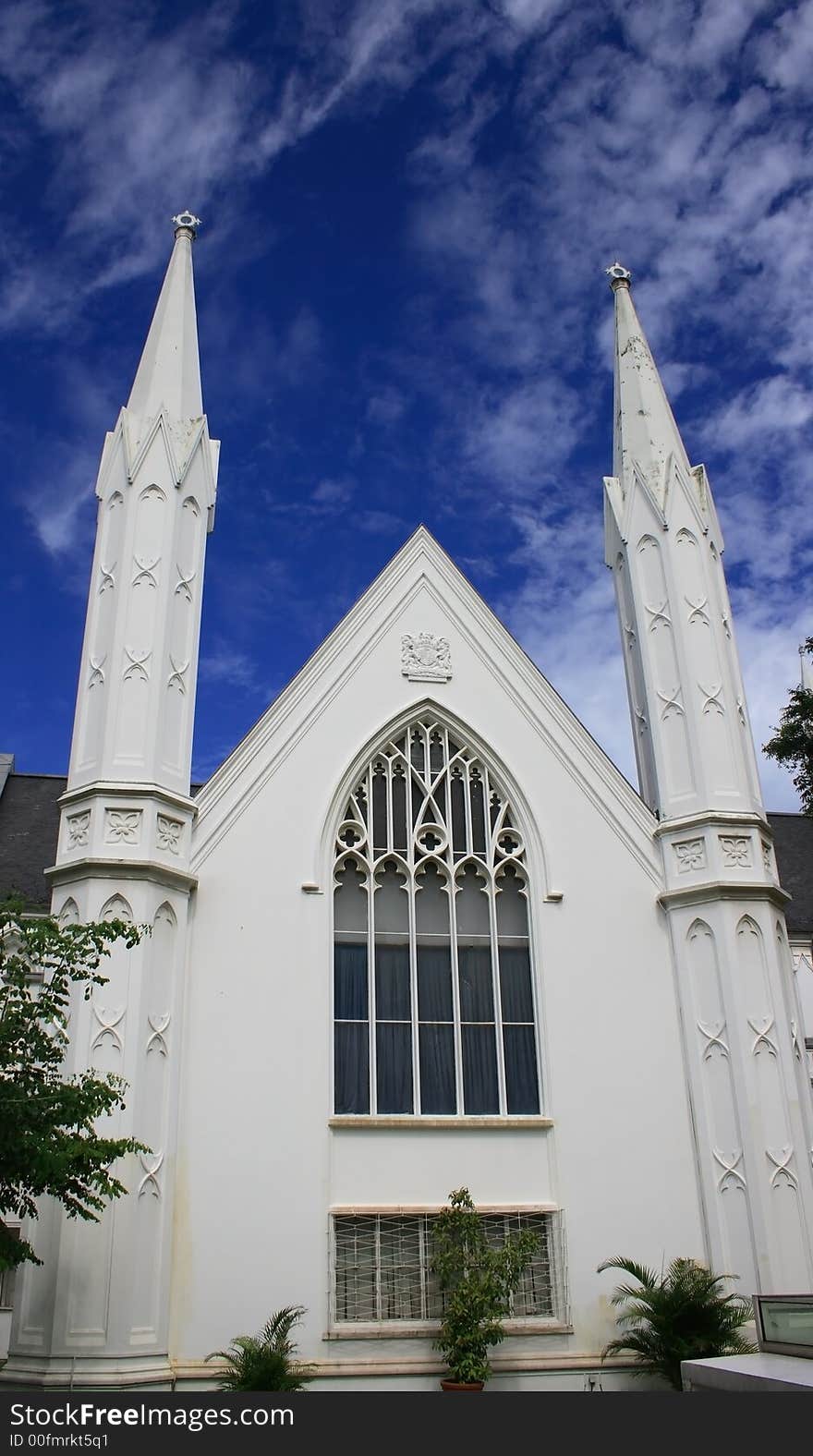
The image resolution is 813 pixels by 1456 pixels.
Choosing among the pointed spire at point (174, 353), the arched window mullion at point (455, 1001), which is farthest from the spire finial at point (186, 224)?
the arched window mullion at point (455, 1001)

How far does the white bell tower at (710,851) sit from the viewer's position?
51.5ft

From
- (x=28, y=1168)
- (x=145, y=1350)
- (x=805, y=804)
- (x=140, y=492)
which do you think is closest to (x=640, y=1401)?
(x=28, y=1168)

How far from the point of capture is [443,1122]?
15867 millimetres

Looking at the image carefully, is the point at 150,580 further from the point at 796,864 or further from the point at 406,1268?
the point at 796,864

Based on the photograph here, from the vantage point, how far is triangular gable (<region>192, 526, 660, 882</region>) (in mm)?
17453

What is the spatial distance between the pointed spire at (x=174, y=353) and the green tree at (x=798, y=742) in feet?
53.1

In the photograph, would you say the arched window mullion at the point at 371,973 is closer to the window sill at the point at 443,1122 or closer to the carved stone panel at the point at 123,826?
the window sill at the point at 443,1122

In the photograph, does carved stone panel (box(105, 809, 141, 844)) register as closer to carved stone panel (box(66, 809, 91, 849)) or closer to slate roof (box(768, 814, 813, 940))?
carved stone panel (box(66, 809, 91, 849))

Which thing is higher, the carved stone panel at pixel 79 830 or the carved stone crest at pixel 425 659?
the carved stone crest at pixel 425 659

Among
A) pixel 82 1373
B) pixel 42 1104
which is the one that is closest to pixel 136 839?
pixel 42 1104

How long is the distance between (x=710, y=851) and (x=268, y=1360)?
8964 millimetres

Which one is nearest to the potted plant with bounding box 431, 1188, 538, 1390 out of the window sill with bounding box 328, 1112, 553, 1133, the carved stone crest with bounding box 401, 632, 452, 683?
the window sill with bounding box 328, 1112, 553, 1133

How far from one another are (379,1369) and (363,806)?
7368 mm

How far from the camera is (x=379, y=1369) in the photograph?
1442 centimetres
